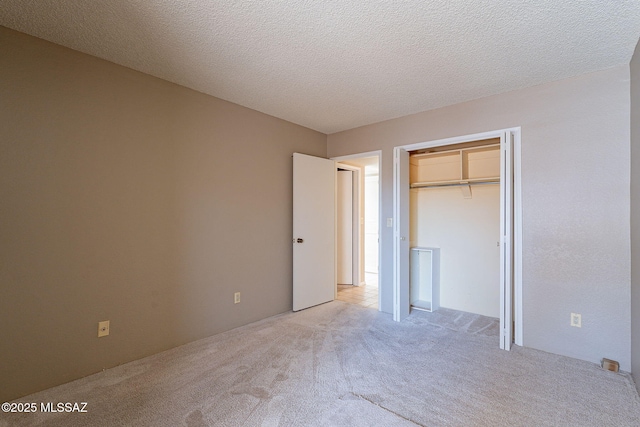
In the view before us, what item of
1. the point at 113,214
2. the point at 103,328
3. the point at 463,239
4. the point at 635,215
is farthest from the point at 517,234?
the point at 103,328

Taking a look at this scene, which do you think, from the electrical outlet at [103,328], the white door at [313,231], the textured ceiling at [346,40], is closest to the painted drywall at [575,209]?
the textured ceiling at [346,40]

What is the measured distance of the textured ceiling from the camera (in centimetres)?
180

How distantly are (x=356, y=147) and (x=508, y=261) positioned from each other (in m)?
2.33

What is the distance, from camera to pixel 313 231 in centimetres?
412

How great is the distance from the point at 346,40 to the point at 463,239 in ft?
9.84

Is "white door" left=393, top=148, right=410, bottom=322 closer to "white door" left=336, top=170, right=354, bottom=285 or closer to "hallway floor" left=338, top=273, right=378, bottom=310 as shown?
"hallway floor" left=338, top=273, right=378, bottom=310

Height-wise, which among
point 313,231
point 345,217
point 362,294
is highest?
point 345,217

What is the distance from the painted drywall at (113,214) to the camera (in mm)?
2043

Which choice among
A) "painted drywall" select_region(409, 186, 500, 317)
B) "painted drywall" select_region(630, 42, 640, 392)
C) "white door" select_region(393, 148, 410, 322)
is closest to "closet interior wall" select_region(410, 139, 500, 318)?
"painted drywall" select_region(409, 186, 500, 317)

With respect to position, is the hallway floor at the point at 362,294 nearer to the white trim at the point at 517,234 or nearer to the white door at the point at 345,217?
the white door at the point at 345,217

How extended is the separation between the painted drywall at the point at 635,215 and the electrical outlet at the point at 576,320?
321mm

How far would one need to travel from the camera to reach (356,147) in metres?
4.20

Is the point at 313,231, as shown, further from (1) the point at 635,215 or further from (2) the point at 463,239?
(1) the point at 635,215

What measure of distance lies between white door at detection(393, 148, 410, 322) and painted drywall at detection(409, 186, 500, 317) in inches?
26.4
